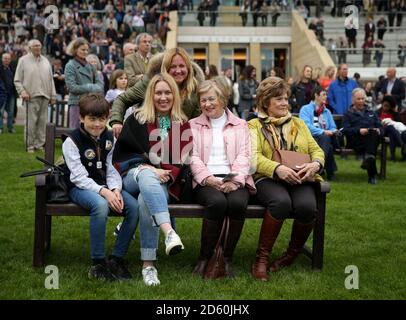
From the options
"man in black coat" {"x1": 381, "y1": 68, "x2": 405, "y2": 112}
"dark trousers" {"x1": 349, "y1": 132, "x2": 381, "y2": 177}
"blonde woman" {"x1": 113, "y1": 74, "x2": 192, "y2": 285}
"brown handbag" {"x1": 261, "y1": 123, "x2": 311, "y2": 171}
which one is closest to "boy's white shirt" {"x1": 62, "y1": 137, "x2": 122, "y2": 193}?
"blonde woman" {"x1": 113, "y1": 74, "x2": 192, "y2": 285}

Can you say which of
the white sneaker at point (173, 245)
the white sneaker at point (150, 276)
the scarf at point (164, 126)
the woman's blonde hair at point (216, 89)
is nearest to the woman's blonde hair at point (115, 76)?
the woman's blonde hair at point (216, 89)

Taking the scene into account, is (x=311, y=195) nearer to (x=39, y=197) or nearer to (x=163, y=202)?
(x=163, y=202)

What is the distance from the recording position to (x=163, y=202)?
5301 mm

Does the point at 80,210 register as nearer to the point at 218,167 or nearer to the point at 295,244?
the point at 218,167

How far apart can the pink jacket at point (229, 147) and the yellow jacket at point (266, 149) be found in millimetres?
72

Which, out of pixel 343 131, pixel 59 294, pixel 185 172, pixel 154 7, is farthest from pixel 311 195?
pixel 154 7

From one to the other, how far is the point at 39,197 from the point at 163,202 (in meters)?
0.94

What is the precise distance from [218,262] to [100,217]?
0.95 metres

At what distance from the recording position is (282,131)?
5.96 m

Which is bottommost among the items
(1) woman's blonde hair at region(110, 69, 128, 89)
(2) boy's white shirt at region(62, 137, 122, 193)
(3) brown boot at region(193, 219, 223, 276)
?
(3) brown boot at region(193, 219, 223, 276)

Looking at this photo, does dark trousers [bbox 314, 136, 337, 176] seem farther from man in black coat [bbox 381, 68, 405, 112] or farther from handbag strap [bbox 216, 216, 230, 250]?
handbag strap [bbox 216, 216, 230, 250]

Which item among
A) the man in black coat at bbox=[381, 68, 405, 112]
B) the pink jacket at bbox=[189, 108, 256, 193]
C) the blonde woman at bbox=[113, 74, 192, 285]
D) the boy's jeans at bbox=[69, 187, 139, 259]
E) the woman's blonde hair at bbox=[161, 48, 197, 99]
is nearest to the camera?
the boy's jeans at bbox=[69, 187, 139, 259]

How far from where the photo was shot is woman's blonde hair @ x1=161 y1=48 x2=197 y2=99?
6062 millimetres

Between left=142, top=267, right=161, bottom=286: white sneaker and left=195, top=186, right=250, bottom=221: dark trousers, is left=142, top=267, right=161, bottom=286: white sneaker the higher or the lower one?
the lower one
